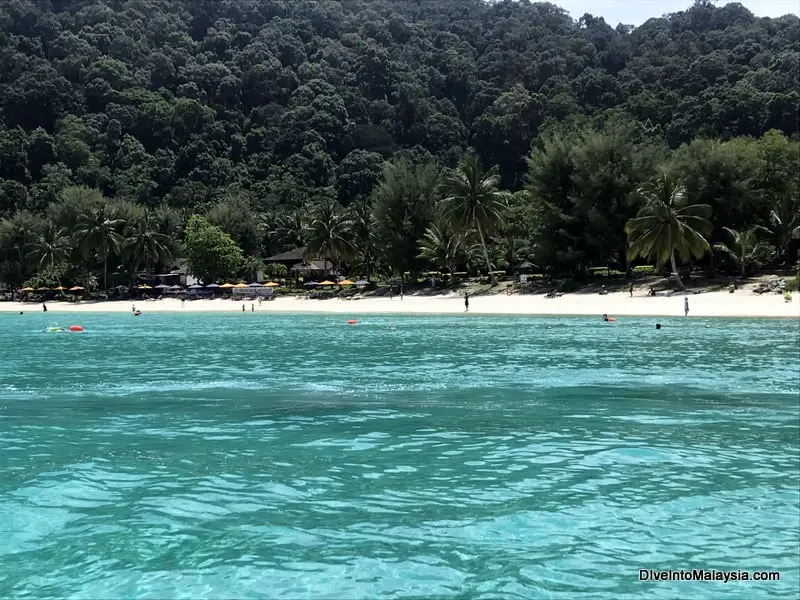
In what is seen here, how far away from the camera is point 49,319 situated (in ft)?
180

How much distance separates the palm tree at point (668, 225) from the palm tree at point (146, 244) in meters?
46.9

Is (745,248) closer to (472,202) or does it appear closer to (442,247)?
(472,202)

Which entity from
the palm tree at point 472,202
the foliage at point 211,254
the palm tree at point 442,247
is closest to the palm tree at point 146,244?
the foliage at point 211,254

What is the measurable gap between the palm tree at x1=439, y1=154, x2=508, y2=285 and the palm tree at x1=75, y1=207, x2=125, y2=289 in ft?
112

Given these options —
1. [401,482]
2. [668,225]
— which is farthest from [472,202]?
[401,482]

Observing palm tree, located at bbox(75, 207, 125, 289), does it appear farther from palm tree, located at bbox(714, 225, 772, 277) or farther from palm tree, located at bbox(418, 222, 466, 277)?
palm tree, located at bbox(714, 225, 772, 277)

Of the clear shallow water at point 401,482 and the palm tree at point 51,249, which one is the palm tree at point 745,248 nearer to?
the clear shallow water at point 401,482

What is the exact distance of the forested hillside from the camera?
5853 cm

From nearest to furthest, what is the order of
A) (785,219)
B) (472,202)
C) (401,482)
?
(401,482) → (785,219) → (472,202)

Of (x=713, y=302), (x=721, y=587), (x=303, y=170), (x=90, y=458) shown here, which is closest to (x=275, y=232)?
(x=303, y=170)

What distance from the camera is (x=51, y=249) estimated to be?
78875mm

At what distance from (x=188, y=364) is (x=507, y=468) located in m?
16.3

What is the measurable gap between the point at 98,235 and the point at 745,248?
57071 millimetres

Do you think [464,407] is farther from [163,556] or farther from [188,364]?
→ [188,364]
